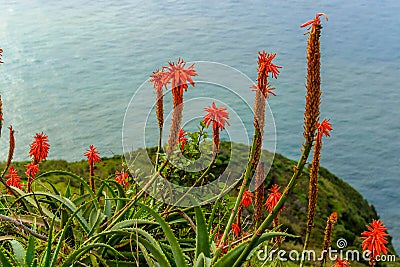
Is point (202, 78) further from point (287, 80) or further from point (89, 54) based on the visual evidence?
point (89, 54)

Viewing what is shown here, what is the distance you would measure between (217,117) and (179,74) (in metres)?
0.22

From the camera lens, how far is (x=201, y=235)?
156 centimetres

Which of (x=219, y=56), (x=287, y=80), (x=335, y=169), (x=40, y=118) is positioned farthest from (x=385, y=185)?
(x=40, y=118)

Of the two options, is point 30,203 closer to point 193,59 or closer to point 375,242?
point 375,242

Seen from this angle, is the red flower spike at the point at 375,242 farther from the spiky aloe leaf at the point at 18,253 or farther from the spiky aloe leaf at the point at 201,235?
the spiky aloe leaf at the point at 18,253

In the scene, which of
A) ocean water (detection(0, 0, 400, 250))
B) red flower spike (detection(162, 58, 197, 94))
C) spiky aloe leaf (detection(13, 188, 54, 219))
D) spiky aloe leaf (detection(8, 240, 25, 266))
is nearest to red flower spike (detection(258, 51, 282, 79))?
red flower spike (detection(162, 58, 197, 94))

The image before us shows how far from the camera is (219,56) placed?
1257 centimetres

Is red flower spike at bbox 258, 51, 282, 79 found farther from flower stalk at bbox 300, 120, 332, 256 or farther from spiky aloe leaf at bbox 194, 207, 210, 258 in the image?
spiky aloe leaf at bbox 194, 207, 210, 258

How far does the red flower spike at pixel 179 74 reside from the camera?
1.46 metres

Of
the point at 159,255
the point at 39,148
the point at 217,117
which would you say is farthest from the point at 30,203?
the point at 217,117

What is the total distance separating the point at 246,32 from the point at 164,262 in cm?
1385

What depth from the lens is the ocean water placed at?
10.9 m

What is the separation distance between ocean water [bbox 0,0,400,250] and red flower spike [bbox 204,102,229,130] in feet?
23.1

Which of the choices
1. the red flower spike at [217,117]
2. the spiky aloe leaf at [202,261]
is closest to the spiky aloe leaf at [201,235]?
the spiky aloe leaf at [202,261]
